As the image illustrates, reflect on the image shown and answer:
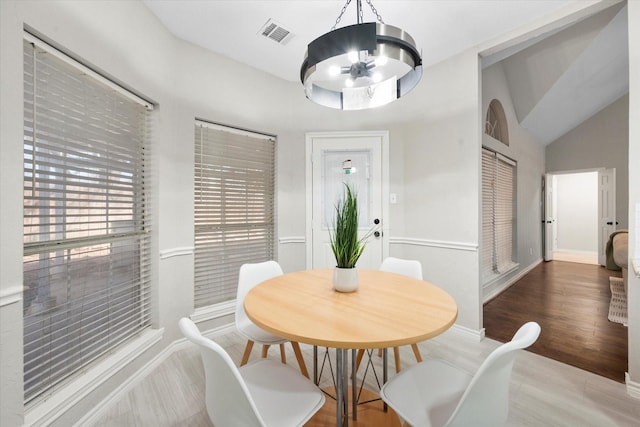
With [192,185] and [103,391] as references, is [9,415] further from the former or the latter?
[192,185]

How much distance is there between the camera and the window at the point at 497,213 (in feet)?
12.1

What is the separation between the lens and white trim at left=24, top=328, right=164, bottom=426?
4.30 ft

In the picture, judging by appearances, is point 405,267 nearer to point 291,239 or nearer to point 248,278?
point 248,278

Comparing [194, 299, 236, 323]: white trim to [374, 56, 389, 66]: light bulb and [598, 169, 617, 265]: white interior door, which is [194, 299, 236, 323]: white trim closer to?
[374, 56, 389, 66]: light bulb

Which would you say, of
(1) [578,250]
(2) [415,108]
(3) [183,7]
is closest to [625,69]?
(2) [415,108]

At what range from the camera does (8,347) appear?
45.6 inches

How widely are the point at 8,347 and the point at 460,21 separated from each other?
11.2ft

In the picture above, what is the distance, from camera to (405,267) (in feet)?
6.53

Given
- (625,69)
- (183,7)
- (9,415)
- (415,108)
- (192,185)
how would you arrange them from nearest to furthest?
1. (9,415)
2. (183,7)
3. (192,185)
4. (415,108)
5. (625,69)

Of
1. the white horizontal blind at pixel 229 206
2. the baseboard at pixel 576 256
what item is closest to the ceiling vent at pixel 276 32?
the white horizontal blind at pixel 229 206

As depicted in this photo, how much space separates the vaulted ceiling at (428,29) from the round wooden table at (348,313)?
6.58 feet

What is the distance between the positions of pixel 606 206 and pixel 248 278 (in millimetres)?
7359

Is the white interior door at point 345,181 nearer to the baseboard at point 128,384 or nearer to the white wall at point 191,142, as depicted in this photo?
the white wall at point 191,142

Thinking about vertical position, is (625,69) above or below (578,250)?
above
